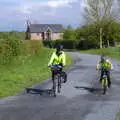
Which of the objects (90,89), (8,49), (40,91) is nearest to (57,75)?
(40,91)

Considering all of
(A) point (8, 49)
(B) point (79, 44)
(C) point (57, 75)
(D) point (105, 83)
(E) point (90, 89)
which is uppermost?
(A) point (8, 49)

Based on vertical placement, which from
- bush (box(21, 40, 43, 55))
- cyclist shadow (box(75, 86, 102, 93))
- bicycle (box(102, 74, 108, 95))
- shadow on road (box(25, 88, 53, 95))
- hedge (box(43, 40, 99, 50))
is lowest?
hedge (box(43, 40, 99, 50))

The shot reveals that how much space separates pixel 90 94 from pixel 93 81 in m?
5.06

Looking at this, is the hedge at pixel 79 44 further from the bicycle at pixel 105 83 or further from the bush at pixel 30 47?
the bicycle at pixel 105 83

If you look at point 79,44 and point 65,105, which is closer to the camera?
point 65,105

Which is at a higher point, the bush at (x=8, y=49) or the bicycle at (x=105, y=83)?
the bush at (x=8, y=49)

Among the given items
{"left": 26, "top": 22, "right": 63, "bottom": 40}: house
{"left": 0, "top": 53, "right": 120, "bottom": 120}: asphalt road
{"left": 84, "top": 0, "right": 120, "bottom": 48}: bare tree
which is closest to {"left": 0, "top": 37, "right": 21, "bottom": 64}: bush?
{"left": 0, "top": 53, "right": 120, "bottom": 120}: asphalt road

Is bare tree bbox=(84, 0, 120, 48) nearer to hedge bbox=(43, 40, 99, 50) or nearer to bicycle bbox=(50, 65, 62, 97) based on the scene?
hedge bbox=(43, 40, 99, 50)

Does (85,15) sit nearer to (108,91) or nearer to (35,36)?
(35,36)

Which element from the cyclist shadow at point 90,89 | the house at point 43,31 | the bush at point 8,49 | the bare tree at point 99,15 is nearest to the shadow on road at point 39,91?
the cyclist shadow at point 90,89

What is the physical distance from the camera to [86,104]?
13.5 metres

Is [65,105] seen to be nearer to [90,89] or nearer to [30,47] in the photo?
[90,89]

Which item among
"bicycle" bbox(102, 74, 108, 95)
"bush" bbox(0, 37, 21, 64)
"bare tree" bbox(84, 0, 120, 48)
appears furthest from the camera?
"bare tree" bbox(84, 0, 120, 48)

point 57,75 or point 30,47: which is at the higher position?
point 30,47
